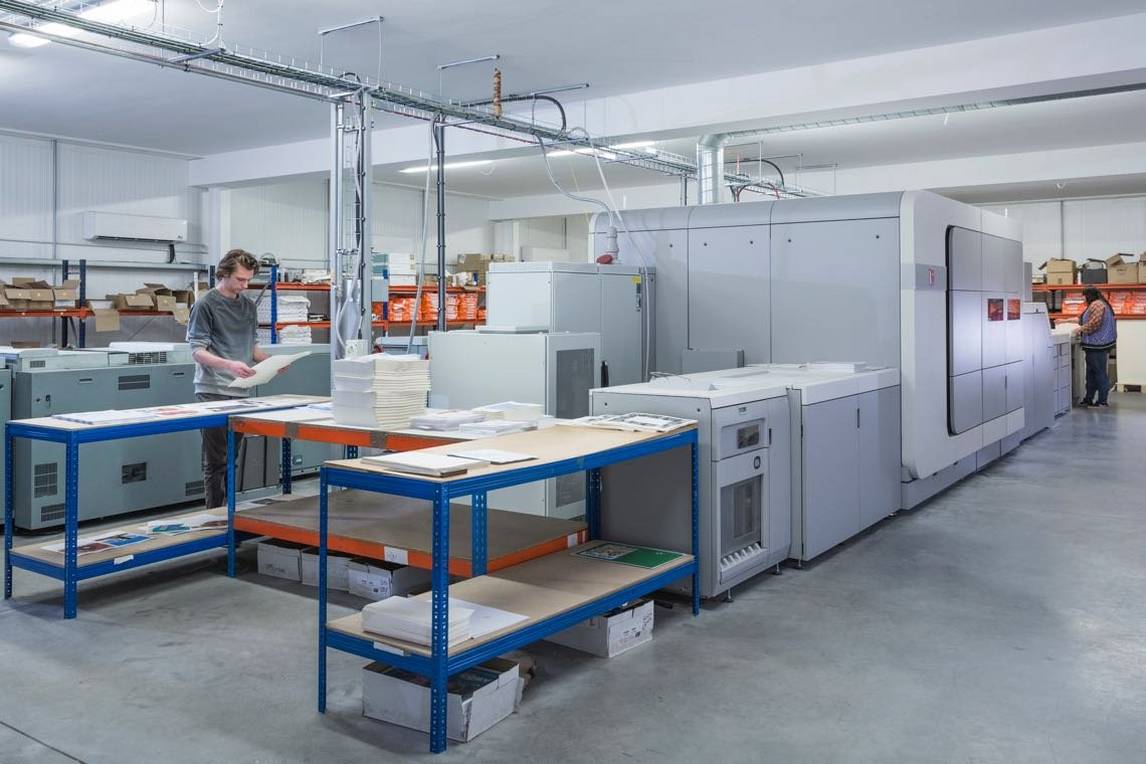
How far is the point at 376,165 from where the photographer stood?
9602 millimetres

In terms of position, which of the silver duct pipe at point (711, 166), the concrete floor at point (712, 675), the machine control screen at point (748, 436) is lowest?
the concrete floor at point (712, 675)

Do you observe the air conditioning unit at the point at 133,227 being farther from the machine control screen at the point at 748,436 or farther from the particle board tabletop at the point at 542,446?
the machine control screen at the point at 748,436

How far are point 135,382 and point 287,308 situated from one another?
15.1 ft

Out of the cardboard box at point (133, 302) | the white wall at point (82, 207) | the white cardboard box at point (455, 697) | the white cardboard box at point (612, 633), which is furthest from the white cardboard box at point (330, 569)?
the white wall at point (82, 207)

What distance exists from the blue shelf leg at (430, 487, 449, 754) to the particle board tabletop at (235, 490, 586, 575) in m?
0.84

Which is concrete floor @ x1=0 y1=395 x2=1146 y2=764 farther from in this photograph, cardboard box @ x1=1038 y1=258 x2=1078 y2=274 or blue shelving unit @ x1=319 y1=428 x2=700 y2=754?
cardboard box @ x1=1038 y1=258 x2=1078 y2=274

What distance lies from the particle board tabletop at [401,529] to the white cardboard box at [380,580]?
0.52 feet

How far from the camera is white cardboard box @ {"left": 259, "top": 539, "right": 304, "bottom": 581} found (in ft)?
14.4

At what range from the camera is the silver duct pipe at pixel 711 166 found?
8.27m

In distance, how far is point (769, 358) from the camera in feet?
20.1

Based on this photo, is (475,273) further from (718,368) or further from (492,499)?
(492,499)

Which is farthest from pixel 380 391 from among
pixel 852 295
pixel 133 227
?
pixel 133 227

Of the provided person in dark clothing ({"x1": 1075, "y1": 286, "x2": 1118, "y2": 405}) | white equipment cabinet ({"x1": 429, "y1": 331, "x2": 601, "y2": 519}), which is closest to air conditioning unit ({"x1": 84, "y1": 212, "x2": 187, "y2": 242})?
white equipment cabinet ({"x1": 429, "y1": 331, "x2": 601, "y2": 519})

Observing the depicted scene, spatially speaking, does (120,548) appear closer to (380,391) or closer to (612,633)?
(380,391)
